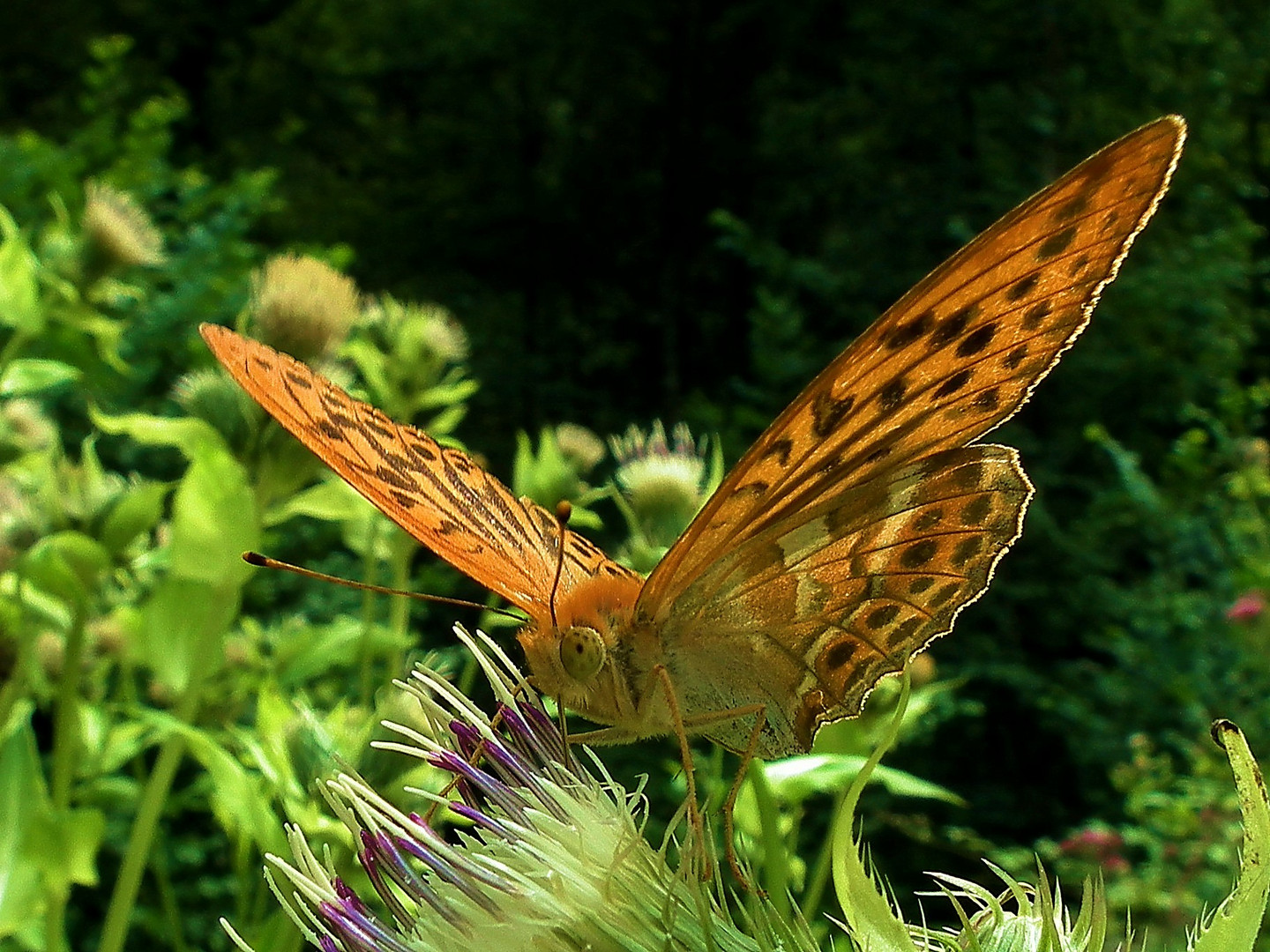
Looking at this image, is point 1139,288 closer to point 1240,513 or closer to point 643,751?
point 1240,513

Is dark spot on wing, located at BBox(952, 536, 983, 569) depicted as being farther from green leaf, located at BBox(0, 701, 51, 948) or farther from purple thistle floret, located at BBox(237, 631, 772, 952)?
green leaf, located at BBox(0, 701, 51, 948)

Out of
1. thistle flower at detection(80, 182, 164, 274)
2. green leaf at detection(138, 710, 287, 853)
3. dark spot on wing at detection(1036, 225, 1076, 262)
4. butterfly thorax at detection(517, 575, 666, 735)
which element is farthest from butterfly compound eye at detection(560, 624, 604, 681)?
thistle flower at detection(80, 182, 164, 274)

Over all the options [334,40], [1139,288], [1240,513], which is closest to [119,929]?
[1240,513]

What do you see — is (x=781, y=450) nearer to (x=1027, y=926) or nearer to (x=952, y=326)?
(x=952, y=326)

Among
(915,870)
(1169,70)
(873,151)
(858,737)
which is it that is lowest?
(915,870)

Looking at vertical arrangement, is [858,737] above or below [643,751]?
above

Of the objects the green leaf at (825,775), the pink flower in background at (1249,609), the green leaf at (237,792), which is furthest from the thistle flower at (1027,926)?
the pink flower in background at (1249,609)
